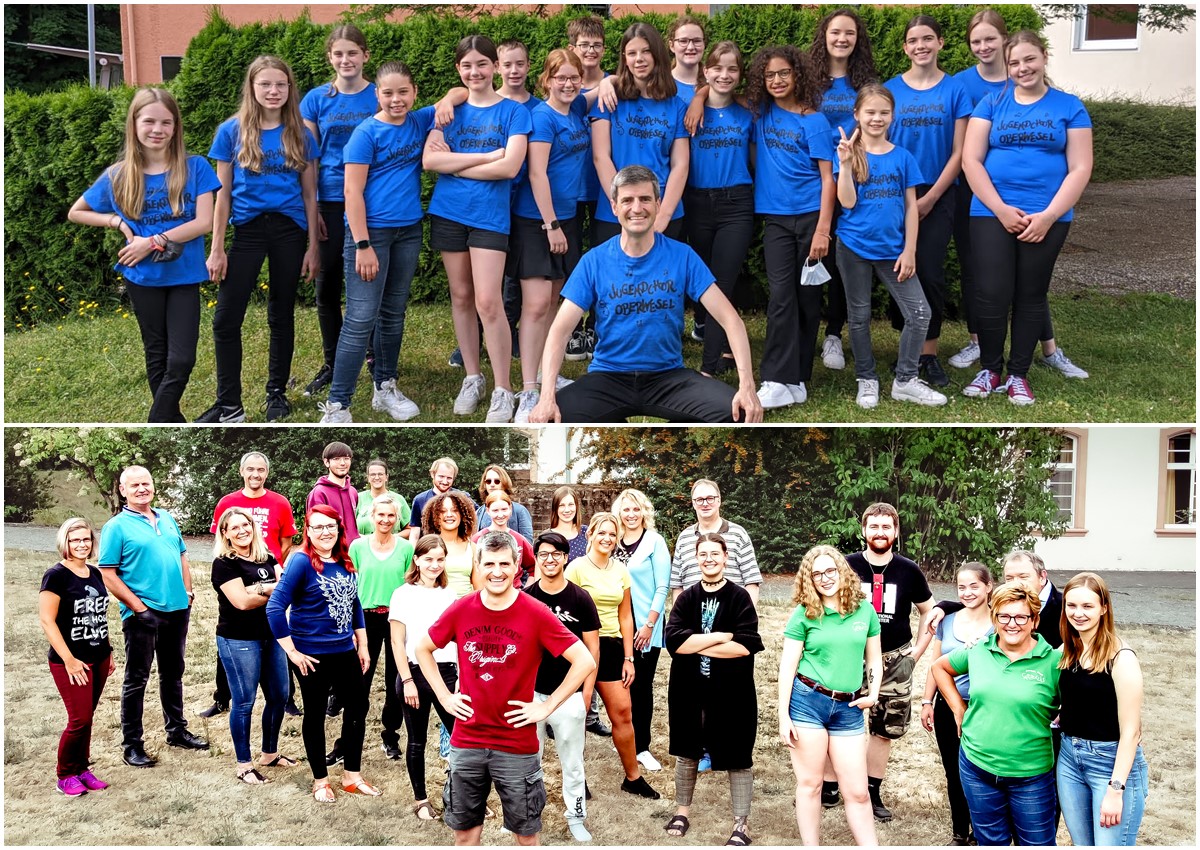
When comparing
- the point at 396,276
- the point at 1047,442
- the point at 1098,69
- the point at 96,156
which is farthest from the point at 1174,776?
the point at 1098,69

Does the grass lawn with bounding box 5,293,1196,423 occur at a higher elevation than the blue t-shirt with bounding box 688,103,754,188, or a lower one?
lower

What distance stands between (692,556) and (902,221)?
2163mm

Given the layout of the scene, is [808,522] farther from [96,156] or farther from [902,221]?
[96,156]

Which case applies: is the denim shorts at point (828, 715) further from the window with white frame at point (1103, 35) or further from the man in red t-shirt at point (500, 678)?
the window with white frame at point (1103, 35)

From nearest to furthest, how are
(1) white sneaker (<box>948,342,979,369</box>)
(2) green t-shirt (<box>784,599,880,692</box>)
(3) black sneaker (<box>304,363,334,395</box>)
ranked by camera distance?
(2) green t-shirt (<box>784,599,880,692</box>) < (3) black sneaker (<box>304,363,334,395</box>) < (1) white sneaker (<box>948,342,979,369</box>)

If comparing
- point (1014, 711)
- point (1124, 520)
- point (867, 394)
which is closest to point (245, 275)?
point (867, 394)

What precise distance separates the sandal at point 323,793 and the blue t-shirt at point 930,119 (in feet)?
14.5

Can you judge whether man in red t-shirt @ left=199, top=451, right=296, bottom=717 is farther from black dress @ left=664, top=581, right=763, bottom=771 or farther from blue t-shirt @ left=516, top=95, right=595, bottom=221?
black dress @ left=664, top=581, right=763, bottom=771

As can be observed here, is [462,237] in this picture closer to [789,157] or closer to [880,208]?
[789,157]

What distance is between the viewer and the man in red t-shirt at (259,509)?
6402 mm

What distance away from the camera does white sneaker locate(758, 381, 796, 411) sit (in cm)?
632

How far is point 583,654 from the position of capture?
429 centimetres

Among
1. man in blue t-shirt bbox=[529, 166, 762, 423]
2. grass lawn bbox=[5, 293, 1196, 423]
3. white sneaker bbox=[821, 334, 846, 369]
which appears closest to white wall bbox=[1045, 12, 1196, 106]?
grass lawn bbox=[5, 293, 1196, 423]

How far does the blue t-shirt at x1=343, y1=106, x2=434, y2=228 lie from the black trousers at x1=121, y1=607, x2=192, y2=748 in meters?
2.26
